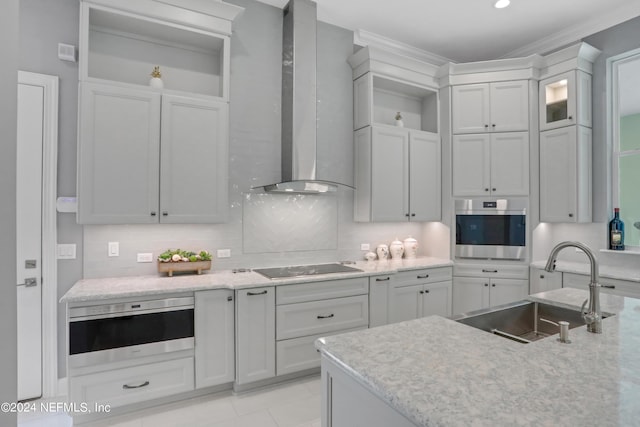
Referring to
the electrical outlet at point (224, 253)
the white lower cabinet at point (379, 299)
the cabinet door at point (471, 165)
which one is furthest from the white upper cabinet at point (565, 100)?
the electrical outlet at point (224, 253)

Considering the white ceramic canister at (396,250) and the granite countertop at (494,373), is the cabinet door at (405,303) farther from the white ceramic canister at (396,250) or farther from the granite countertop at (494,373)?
the granite countertop at (494,373)

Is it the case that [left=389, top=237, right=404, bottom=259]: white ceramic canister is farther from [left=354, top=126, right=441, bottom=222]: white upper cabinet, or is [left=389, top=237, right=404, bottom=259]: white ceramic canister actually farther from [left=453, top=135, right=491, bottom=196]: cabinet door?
[left=453, top=135, right=491, bottom=196]: cabinet door

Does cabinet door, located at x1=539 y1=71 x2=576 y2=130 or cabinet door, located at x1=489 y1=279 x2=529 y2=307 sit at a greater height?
cabinet door, located at x1=539 y1=71 x2=576 y2=130

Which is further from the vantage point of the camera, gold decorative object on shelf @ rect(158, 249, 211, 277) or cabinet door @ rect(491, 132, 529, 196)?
cabinet door @ rect(491, 132, 529, 196)

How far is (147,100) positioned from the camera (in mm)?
2662

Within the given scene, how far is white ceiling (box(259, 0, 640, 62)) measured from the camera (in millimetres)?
3447

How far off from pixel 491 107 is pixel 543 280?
196 cm

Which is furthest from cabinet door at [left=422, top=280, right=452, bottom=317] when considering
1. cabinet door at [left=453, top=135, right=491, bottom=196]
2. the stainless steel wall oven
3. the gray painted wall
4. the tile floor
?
the gray painted wall

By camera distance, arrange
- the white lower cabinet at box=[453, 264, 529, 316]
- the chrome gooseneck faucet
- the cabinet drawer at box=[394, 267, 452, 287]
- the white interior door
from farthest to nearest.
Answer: the white lower cabinet at box=[453, 264, 529, 316]
the cabinet drawer at box=[394, 267, 452, 287]
the white interior door
the chrome gooseneck faucet

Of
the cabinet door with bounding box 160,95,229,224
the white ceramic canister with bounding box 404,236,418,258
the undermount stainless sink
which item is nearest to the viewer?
the undermount stainless sink

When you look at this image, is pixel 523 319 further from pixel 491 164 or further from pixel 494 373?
pixel 491 164

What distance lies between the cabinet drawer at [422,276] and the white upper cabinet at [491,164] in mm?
921

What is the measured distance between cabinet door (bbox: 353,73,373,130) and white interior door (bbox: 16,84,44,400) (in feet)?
9.19

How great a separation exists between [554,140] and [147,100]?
156 inches
